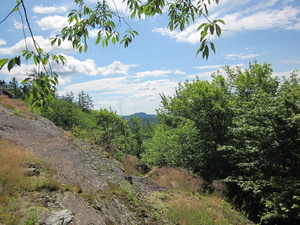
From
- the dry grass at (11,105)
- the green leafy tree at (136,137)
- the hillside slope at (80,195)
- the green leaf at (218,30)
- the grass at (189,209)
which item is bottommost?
the green leafy tree at (136,137)

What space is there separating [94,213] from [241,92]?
1430cm

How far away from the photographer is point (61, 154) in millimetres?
8562

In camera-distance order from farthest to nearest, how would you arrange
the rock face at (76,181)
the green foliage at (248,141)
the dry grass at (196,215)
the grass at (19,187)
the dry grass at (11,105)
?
the dry grass at (11,105) → the green foliage at (248,141) → the dry grass at (196,215) → the rock face at (76,181) → the grass at (19,187)

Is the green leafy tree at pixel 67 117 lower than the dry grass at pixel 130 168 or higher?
higher

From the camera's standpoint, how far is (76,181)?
20.9 ft

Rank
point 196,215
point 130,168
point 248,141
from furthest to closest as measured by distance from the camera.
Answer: point 130,168 → point 248,141 → point 196,215

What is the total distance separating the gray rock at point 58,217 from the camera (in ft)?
11.9

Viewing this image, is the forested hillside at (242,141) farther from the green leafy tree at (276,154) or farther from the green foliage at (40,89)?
the green foliage at (40,89)

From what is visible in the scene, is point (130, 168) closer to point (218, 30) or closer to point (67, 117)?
point (218, 30)

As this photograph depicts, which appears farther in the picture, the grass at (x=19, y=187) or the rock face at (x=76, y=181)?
the rock face at (x=76, y=181)

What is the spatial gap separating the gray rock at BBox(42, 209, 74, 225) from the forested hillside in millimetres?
2110

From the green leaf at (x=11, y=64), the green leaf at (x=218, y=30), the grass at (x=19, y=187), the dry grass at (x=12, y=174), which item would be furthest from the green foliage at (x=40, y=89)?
the dry grass at (x=12, y=174)

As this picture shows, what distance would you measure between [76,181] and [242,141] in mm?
9975

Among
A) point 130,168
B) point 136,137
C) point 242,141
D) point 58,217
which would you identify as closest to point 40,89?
point 58,217
